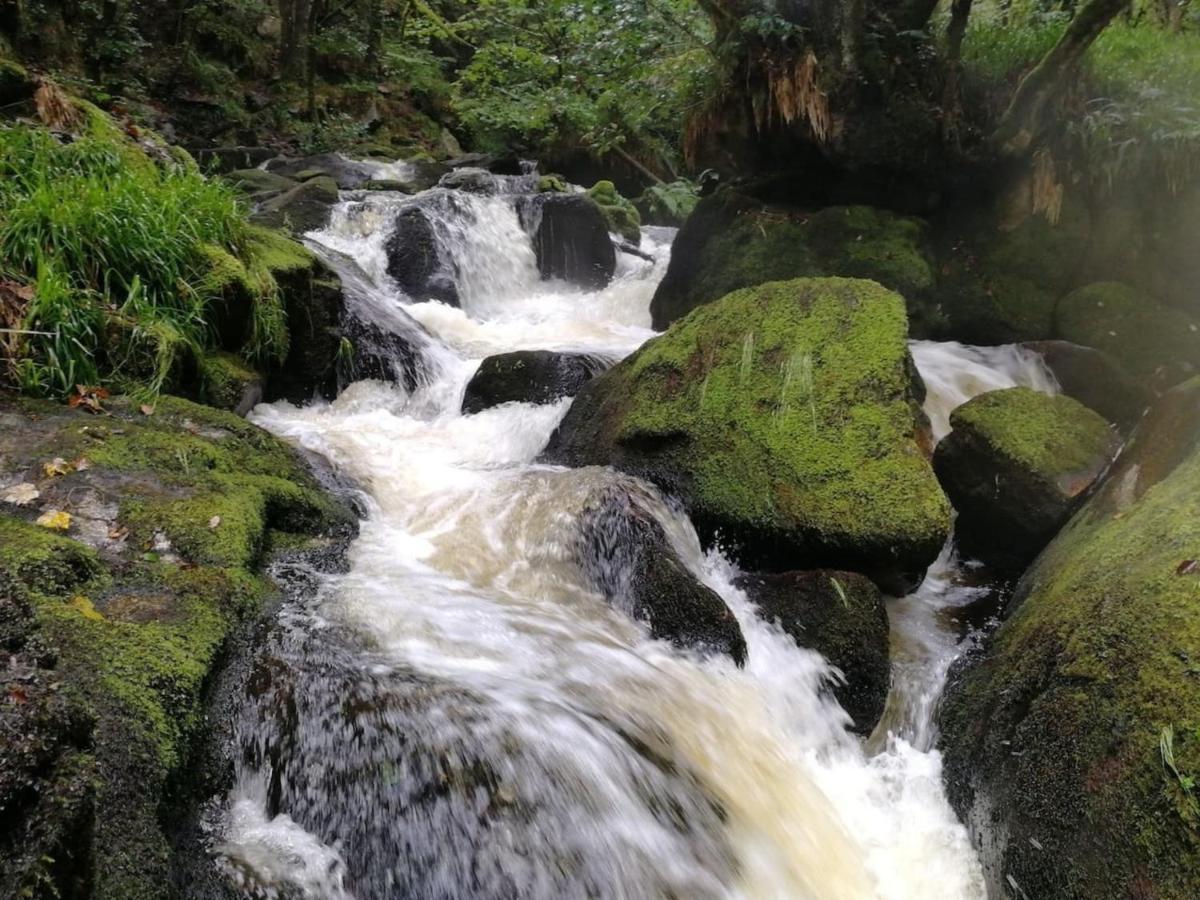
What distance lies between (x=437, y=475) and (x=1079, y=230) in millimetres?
6092

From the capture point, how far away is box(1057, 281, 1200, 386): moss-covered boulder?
19.6 ft

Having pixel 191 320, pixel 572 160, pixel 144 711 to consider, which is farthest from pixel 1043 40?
pixel 572 160

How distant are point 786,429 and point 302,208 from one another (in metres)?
8.69

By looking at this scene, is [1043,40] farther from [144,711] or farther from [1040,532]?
[144,711]

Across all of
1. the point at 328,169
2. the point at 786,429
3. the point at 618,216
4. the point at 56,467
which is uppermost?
the point at 786,429

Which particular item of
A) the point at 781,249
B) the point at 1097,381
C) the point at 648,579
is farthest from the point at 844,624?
the point at 781,249

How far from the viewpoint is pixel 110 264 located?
14.9 feet

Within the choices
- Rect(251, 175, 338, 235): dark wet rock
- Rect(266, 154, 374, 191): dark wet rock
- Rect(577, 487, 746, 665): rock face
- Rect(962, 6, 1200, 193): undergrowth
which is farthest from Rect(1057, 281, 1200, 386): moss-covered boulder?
Rect(266, 154, 374, 191): dark wet rock

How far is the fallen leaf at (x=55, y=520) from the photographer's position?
108 inches

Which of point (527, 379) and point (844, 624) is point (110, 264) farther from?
point (844, 624)

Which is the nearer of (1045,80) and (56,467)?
(56,467)

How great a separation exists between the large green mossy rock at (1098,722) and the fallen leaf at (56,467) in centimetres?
386

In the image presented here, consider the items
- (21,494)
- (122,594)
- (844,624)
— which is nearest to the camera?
(122,594)

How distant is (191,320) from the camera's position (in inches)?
192
